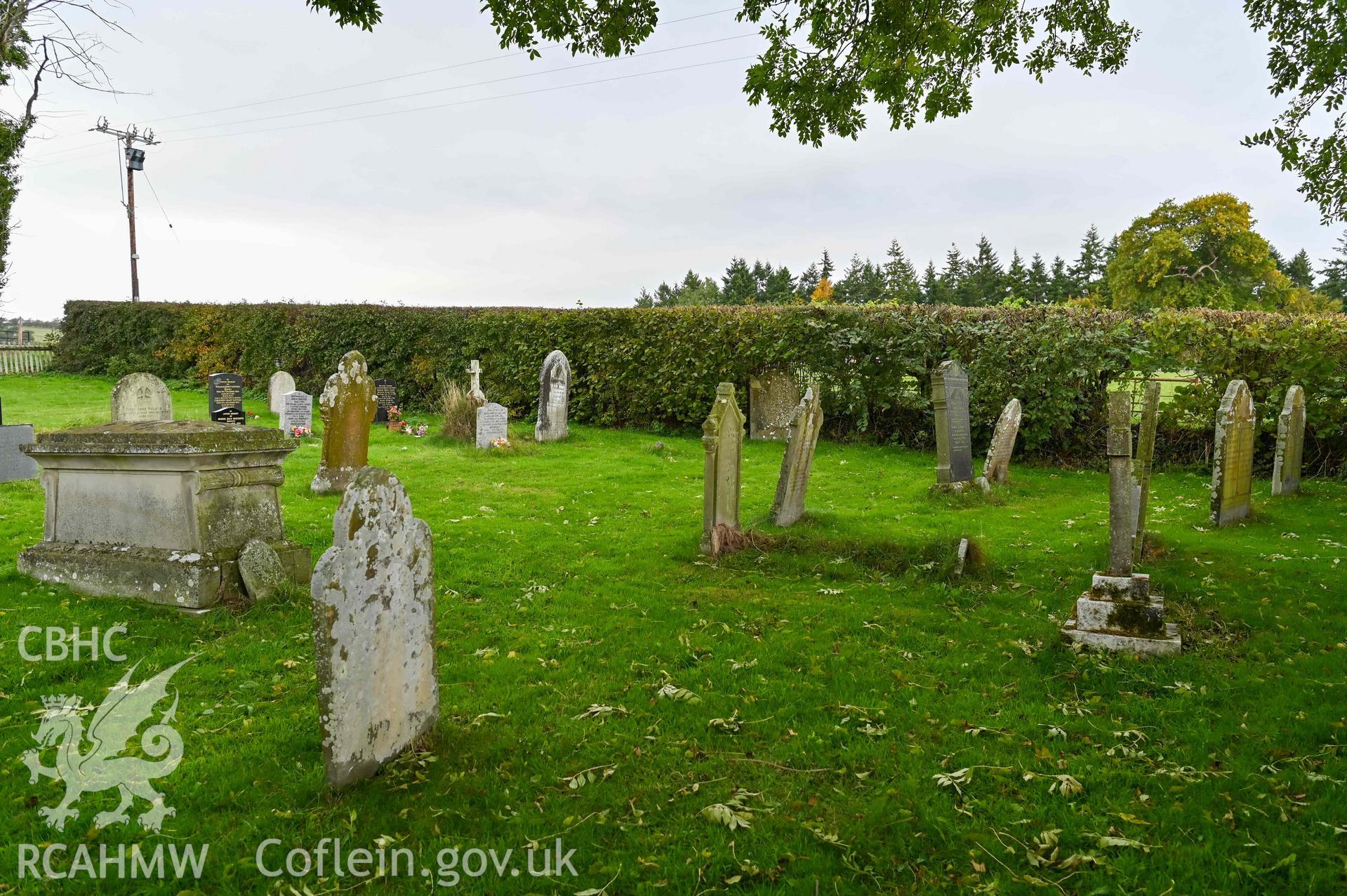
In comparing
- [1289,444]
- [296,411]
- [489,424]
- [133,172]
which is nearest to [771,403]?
[489,424]

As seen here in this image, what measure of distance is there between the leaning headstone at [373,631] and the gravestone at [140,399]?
928 cm

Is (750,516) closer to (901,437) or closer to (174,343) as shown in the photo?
(901,437)

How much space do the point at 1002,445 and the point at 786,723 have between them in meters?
8.02

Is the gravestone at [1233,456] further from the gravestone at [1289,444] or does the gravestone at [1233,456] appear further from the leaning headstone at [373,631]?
the leaning headstone at [373,631]

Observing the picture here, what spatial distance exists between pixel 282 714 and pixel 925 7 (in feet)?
25.4

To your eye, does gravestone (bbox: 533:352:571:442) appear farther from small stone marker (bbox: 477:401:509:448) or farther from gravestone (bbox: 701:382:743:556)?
gravestone (bbox: 701:382:743:556)

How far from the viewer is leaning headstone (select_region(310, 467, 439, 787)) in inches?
135

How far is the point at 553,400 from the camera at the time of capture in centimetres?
1588

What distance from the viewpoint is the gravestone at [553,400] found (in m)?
15.8

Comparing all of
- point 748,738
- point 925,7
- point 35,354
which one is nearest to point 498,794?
point 748,738

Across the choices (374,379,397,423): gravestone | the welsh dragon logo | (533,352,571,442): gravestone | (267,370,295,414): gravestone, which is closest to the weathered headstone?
the welsh dragon logo

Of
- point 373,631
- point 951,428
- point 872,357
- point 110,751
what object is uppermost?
point 872,357

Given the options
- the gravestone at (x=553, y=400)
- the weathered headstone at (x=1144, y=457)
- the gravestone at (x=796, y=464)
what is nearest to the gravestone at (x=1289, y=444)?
the weathered headstone at (x=1144, y=457)

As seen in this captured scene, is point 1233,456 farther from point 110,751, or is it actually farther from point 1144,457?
point 110,751
